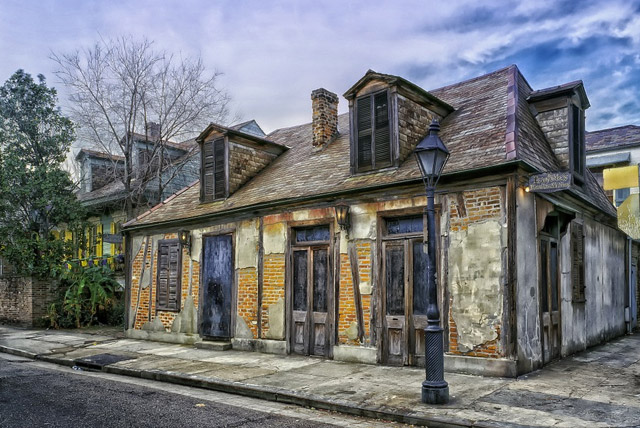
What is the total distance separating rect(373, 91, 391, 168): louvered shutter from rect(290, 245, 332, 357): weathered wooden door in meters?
2.11

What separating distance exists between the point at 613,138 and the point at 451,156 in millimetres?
12546

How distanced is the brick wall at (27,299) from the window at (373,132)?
12.9 meters

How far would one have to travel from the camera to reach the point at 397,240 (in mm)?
9766

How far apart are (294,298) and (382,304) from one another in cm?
235

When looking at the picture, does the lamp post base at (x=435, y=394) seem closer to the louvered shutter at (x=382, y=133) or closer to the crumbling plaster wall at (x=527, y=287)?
the crumbling plaster wall at (x=527, y=287)

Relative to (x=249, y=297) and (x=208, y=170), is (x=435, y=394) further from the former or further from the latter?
(x=208, y=170)

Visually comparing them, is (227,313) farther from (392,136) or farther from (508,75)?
(508,75)

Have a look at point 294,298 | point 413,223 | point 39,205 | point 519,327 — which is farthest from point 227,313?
point 39,205

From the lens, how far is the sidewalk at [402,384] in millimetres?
6211

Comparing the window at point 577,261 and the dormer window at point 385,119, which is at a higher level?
the dormer window at point 385,119

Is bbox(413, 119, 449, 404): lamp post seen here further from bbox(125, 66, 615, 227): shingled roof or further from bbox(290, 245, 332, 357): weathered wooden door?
bbox(290, 245, 332, 357): weathered wooden door

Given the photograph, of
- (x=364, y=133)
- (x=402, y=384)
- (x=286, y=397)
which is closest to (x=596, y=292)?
(x=364, y=133)

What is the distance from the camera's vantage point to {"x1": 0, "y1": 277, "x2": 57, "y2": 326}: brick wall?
1809 cm

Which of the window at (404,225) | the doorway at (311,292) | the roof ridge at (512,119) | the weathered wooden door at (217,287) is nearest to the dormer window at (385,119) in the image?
the window at (404,225)
